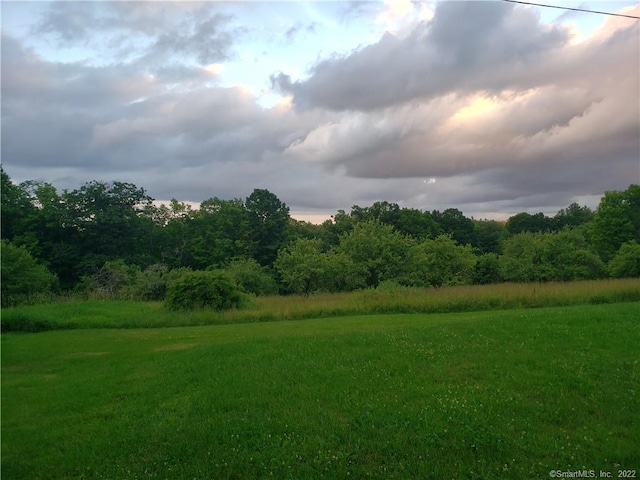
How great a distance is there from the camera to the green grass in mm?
17734

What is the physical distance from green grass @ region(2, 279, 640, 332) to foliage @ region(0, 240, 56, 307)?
3454 mm

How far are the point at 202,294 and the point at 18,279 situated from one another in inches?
429

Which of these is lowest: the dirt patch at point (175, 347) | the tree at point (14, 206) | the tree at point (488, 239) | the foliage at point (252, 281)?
the dirt patch at point (175, 347)

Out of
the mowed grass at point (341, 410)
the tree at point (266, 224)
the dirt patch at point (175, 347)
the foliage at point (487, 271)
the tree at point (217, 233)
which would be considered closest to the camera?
the mowed grass at point (341, 410)

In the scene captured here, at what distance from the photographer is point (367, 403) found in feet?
19.9

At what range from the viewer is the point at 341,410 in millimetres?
5938

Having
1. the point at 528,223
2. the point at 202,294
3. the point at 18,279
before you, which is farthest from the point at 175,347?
the point at 528,223

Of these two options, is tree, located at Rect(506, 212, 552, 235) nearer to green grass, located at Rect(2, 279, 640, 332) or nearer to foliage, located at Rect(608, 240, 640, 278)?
foliage, located at Rect(608, 240, 640, 278)

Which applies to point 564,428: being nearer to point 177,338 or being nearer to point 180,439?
point 180,439

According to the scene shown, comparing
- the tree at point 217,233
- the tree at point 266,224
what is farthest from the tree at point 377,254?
the tree at point 266,224

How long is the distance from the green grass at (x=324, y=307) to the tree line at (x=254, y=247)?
5421 millimetres

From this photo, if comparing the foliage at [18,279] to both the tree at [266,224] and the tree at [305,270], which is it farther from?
the tree at [266,224]

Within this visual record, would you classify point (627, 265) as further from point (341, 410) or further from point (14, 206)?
point (14, 206)

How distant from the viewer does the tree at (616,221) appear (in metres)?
55.1
